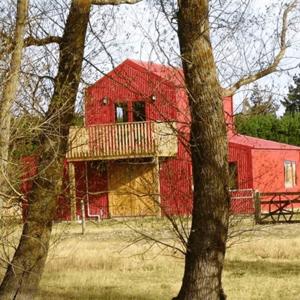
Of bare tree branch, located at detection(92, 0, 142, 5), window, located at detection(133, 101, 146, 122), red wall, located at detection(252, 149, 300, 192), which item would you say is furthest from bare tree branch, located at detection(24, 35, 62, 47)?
red wall, located at detection(252, 149, 300, 192)

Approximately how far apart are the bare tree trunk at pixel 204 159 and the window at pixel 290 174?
27857mm

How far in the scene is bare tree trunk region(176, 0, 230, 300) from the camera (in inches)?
356

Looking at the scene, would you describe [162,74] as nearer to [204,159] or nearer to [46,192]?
[204,159]

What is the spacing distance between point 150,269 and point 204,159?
6.56m

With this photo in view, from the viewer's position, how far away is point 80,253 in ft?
55.3

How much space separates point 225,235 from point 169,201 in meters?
3.10

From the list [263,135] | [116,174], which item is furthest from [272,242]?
[263,135]

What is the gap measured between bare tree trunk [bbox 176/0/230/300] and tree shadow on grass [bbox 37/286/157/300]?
9.44 feet

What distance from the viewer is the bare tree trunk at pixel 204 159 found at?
904cm

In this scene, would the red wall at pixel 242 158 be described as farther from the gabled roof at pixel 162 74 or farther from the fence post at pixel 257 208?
the gabled roof at pixel 162 74

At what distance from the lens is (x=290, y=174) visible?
37344 mm

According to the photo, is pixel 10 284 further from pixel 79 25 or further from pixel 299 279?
pixel 299 279

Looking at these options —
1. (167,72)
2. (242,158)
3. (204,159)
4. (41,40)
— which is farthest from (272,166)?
(204,159)

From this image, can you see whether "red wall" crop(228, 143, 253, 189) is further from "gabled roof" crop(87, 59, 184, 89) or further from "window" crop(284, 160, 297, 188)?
"gabled roof" crop(87, 59, 184, 89)
